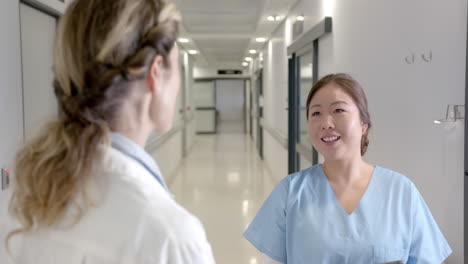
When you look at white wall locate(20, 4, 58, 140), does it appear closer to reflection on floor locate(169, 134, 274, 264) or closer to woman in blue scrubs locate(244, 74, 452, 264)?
woman in blue scrubs locate(244, 74, 452, 264)

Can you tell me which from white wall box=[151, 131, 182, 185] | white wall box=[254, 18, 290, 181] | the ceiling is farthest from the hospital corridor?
white wall box=[151, 131, 182, 185]

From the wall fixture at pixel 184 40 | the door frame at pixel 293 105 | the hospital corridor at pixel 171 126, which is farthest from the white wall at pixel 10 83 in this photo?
the wall fixture at pixel 184 40

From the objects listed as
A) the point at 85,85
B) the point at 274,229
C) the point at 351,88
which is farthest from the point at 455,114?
the point at 85,85

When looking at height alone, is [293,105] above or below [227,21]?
below

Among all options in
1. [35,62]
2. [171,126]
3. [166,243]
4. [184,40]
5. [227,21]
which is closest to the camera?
[166,243]

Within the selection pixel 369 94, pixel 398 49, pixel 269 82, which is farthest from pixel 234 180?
pixel 398 49

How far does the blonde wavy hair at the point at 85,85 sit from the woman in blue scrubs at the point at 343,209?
1070mm

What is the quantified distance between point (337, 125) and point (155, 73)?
108 centimetres

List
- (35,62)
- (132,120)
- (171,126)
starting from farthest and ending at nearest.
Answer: (35,62) < (171,126) < (132,120)

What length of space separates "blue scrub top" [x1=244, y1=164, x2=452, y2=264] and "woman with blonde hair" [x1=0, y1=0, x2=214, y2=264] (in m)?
0.97

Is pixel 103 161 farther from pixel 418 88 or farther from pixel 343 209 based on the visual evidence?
pixel 418 88

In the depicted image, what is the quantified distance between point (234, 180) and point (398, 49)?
5.82 meters

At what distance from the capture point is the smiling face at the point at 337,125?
5.58ft

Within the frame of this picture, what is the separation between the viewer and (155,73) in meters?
0.77
